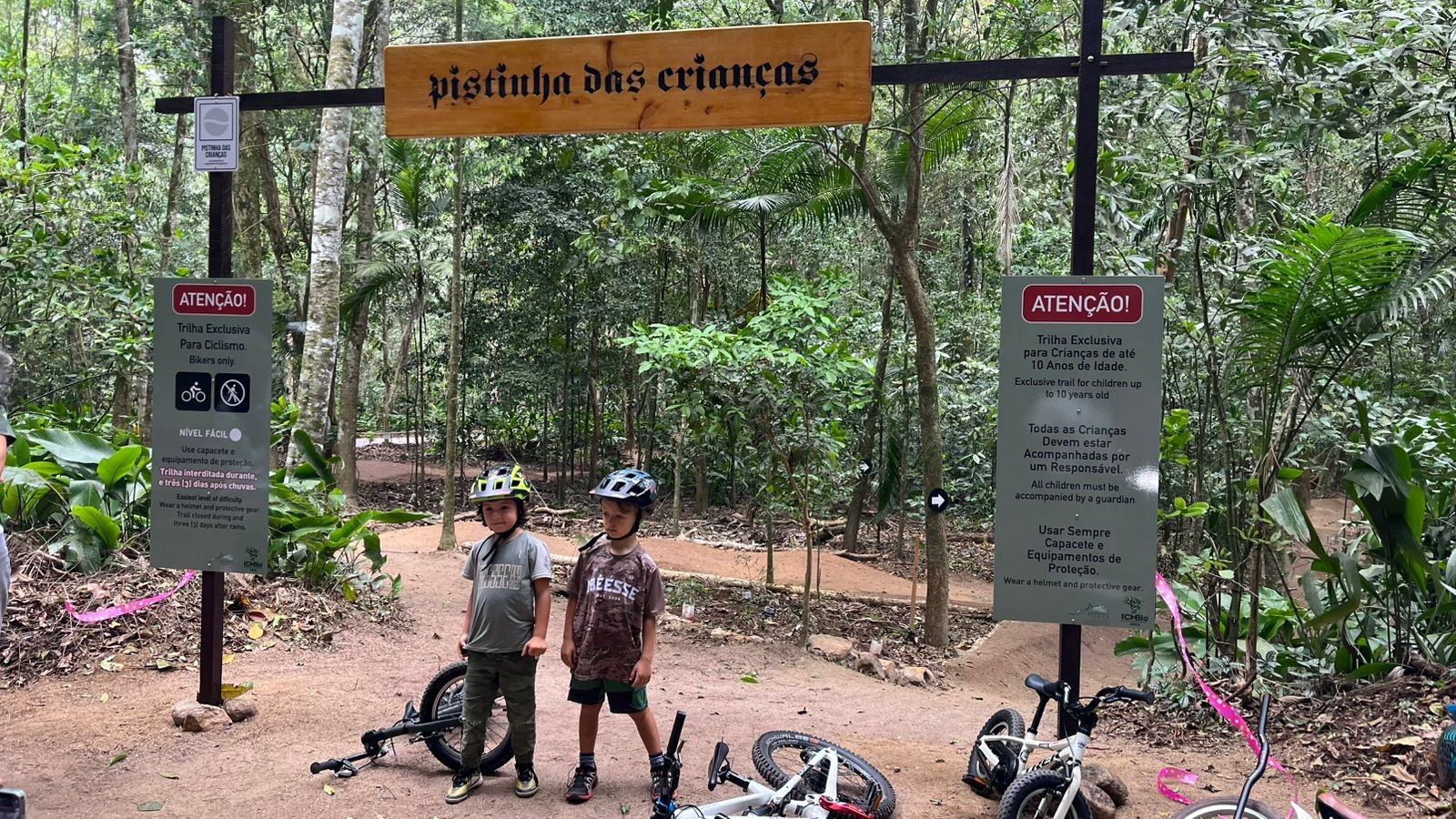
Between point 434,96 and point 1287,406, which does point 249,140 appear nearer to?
point 434,96

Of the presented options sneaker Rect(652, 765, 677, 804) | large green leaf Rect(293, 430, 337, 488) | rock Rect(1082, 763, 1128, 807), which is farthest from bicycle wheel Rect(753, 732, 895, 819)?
large green leaf Rect(293, 430, 337, 488)

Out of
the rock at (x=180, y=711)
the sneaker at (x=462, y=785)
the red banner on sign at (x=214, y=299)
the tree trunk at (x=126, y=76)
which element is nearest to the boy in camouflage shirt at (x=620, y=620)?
the sneaker at (x=462, y=785)

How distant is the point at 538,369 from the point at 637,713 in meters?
13.3

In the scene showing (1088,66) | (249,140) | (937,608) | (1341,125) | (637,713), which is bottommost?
(937,608)

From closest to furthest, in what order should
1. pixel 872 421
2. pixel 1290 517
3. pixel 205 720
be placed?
pixel 205 720 → pixel 1290 517 → pixel 872 421

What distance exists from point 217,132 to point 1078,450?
13.9ft

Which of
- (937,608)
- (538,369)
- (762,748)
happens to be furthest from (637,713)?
(538,369)

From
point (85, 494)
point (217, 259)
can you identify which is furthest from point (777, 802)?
point (85, 494)

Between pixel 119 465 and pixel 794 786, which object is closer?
pixel 794 786

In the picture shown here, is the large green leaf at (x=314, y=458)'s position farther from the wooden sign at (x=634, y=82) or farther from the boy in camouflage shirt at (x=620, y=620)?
the boy in camouflage shirt at (x=620, y=620)

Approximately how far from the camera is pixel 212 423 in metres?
4.97

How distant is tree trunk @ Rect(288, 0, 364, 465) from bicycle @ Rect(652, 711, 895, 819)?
7.01 m

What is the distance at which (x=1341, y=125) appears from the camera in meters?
6.21

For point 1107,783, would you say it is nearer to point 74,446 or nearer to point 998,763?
point 998,763
